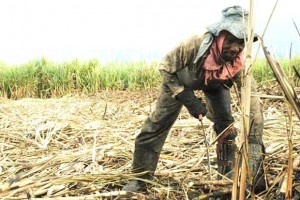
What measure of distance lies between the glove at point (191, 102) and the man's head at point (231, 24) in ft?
1.70

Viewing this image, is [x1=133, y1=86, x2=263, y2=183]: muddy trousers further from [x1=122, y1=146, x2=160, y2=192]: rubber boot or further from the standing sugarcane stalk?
the standing sugarcane stalk

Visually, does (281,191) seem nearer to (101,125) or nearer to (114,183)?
(114,183)

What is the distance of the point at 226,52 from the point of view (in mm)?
3205

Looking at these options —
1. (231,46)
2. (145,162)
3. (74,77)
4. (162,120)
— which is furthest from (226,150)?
(74,77)

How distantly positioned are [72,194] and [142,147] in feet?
2.18

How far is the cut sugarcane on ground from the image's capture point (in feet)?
11.3

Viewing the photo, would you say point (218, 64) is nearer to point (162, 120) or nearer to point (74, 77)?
point (162, 120)

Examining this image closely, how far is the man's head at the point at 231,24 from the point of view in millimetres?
3029

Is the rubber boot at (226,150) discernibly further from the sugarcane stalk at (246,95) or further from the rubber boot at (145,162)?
the sugarcane stalk at (246,95)

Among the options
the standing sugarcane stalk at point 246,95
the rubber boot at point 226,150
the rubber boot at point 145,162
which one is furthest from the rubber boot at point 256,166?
the rubber boot at point 145,162

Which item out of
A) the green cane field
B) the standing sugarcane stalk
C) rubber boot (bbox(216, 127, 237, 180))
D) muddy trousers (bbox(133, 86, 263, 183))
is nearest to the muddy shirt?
muddy trousers (bbox(133, 86, 263, 183))

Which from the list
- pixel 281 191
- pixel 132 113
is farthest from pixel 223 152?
pixel 132 113

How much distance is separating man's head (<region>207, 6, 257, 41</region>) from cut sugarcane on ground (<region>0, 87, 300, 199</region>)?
75 cm

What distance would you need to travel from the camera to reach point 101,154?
15.3 feet
